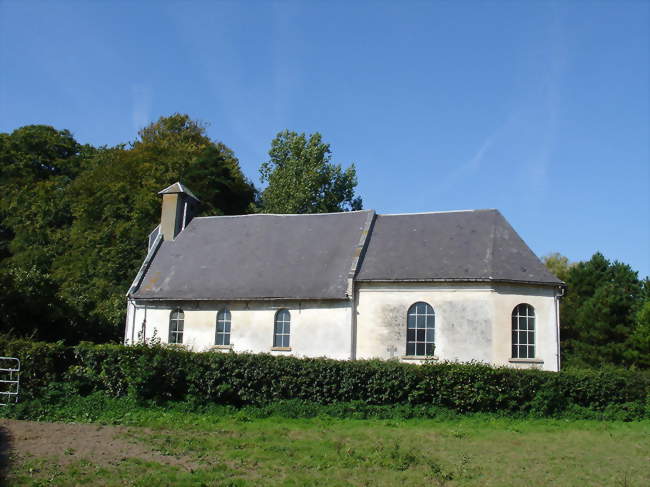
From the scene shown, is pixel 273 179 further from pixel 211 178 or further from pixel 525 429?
pixel 525 429

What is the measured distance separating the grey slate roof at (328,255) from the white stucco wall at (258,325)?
1.62 feet

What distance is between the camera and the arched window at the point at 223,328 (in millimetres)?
25453

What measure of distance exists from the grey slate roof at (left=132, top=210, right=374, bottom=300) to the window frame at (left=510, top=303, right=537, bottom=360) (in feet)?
22.0

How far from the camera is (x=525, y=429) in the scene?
51.4 ft

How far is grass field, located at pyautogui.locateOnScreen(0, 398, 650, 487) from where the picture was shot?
→ 411 inches

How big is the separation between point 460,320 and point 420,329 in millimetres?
1592

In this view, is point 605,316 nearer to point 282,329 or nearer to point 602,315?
point 602,315

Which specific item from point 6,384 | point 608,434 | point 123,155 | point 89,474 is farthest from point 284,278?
point 123,155

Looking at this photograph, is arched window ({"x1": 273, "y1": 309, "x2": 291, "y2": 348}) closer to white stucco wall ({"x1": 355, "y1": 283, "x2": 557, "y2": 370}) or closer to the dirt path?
white stucco wall ({"x1": 355, "y1": 283, "x2": 557, "y2": 370})

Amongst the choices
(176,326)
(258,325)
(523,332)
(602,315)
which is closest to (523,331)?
(523,332)

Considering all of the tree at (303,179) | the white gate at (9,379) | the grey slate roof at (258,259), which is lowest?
the white gate at (9,379)

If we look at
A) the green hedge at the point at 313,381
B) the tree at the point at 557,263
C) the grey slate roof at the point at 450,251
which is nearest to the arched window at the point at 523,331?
the grey slate roof at the point at 450,251

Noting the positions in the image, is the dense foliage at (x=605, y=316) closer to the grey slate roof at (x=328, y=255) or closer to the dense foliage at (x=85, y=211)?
the grey slate roof at (x=328, y=255)

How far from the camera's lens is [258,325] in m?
24.9
